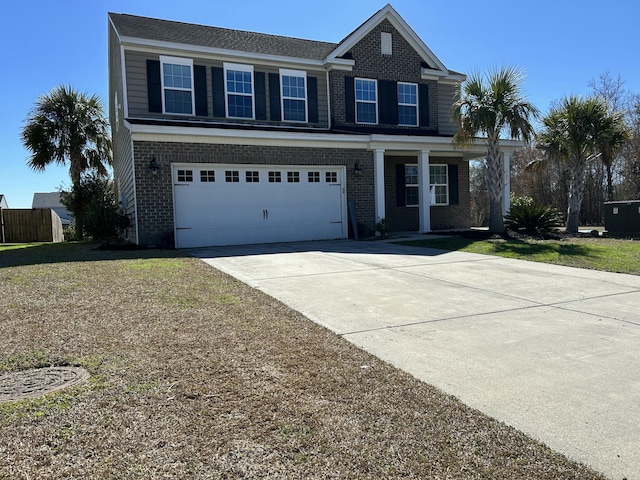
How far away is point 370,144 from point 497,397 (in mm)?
13664

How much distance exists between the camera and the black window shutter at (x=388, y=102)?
1855 centimetres

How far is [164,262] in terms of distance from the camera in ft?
33.1

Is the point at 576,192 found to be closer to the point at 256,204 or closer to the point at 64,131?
the point at 256,204

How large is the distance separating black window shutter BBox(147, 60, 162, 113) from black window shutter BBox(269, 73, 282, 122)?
151 inches

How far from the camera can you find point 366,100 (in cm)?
1847

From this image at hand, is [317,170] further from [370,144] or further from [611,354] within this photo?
[611,354]

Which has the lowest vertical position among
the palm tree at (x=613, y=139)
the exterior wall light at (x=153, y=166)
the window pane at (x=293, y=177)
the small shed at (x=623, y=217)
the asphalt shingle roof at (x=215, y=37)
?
the small shed at (x=623, y=217)

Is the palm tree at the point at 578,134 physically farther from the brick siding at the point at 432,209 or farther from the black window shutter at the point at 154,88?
the black window shutter at the point at 154,88

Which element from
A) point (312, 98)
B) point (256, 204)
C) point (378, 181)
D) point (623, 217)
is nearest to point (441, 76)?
point (312, 98)

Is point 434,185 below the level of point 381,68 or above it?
below

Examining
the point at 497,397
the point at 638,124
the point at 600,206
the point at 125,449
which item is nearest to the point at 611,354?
the point at 497,397

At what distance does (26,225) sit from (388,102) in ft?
67.1

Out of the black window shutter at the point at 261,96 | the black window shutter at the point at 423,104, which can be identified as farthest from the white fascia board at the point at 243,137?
the black window shutter at the point at 423,104

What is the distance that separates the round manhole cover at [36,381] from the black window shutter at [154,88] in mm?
13047
